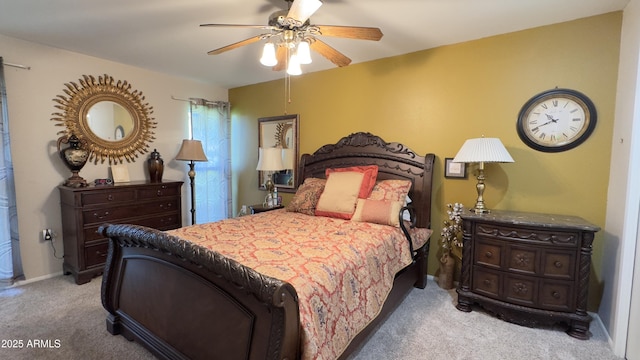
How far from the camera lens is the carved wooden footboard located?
117cm

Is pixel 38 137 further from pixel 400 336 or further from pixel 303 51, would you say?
pixel 400 336

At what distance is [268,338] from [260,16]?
2.31m

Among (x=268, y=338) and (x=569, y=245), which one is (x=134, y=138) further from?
(x=569, y=245)

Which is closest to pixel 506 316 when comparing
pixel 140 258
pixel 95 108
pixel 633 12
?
pixel 633 12

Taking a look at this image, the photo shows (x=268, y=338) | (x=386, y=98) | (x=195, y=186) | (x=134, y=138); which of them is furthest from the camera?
(x=195, y=186)

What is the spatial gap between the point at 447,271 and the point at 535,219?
0.97m

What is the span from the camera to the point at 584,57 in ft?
7.60

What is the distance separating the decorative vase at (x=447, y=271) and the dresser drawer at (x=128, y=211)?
3.31 m

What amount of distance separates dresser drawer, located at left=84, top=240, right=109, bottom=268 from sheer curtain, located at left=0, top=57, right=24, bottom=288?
0.61 m

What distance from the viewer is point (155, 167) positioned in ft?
12.0

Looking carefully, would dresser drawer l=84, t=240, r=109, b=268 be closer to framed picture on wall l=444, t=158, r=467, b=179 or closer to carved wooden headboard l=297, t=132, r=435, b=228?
carved wooden headboard l=297, t=132, r=435, b=228

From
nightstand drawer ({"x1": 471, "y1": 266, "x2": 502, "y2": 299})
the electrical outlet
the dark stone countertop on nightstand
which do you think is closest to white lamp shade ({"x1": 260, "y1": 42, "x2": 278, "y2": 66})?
the dark stone countertop on nightstand

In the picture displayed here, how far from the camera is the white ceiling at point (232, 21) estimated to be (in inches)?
83.5

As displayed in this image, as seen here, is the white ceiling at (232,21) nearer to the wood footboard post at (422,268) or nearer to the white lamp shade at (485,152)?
the white lamp shade at (485,152)
